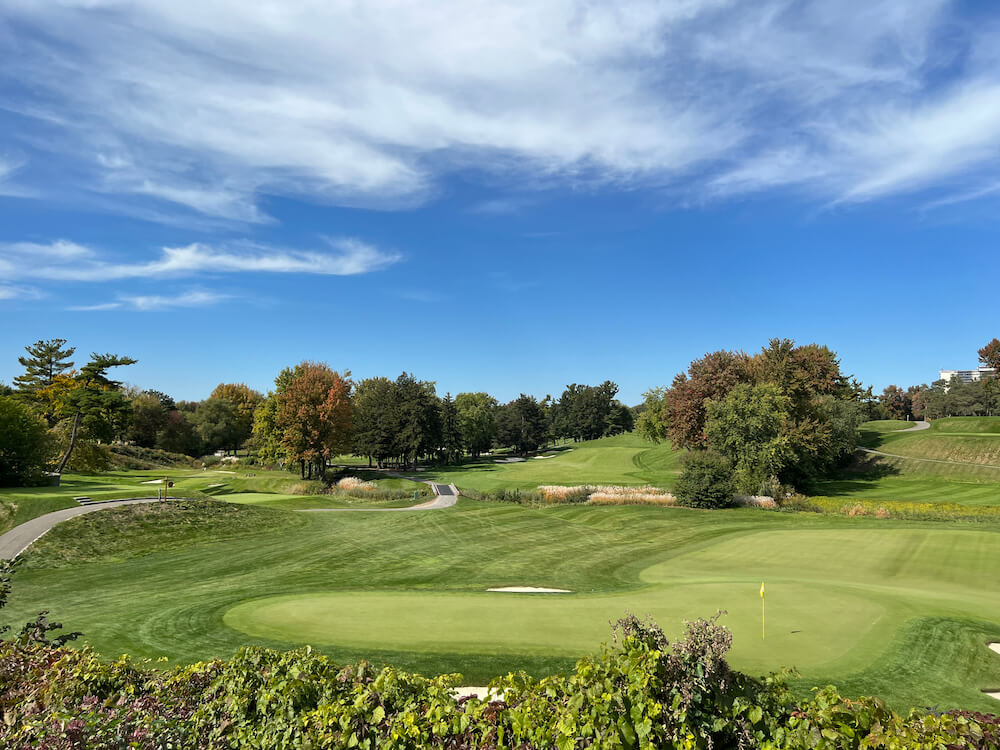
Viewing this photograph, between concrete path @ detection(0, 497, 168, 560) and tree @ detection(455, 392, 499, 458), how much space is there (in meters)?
55.9

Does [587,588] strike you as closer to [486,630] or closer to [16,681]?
[486,630]

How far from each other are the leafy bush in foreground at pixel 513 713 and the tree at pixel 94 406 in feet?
125

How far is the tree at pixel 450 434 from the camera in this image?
7481cm

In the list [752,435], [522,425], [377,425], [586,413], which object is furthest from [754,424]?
[586,413]

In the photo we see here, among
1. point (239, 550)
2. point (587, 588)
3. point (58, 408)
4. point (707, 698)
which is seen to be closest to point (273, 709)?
point (707, 698)

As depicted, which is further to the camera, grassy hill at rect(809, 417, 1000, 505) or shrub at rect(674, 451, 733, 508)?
grassy hill at rect(809, 417, 1000, 505)

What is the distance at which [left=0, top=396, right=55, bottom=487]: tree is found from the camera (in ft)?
98.3

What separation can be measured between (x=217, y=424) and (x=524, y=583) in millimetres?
77994

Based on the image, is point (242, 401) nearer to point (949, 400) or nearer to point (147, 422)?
point (147, 422)

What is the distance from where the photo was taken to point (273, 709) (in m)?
4.24

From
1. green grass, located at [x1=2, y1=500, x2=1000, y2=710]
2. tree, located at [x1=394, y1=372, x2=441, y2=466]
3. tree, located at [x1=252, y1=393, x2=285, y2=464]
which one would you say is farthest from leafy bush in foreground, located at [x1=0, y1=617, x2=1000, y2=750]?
tree, located at [x1=394, y1=372, x2=441, y2=466]

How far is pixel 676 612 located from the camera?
34.7ft

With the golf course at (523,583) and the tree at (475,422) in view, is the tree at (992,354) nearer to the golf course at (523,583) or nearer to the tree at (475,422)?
the golf course at (523,583)

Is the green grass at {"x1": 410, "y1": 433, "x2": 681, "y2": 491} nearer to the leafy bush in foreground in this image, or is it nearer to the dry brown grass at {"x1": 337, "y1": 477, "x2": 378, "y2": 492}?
the dry brown grass at {"x1": 337, "y1": 477, "x2": 378, "y2": 492}
